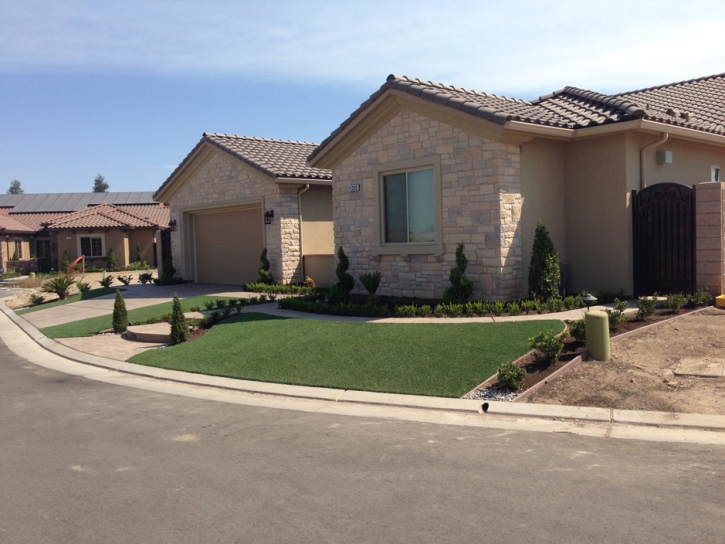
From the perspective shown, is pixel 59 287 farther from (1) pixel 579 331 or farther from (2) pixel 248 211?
(1) pixel 579 331

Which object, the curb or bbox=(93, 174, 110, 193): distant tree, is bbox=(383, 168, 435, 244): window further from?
bbox=(93, 174, 110, 193): distant tree

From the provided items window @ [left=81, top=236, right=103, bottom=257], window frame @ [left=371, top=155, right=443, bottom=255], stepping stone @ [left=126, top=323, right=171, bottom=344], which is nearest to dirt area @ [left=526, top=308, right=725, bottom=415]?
window frame @ [left=371, top=155, right=443, bottom=255]

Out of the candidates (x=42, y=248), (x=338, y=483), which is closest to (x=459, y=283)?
(x=338, y=483)

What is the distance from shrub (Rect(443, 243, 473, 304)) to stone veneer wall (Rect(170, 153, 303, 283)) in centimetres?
814

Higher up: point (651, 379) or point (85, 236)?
point (85, 236)

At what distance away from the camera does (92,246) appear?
1647 inches

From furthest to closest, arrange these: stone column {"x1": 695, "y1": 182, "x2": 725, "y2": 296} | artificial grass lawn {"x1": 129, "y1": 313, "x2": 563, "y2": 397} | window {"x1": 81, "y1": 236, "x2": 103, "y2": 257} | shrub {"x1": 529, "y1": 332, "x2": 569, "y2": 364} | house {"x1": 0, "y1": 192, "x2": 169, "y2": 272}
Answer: window {"x1": 81, "y1": 236, "x2": 103, "y2": 257} → house {"x1": 0, "y1": 192, "x2": 169, "y2": 272} → stone column {"x1": 695, "y1": 182, "x2": 725, "y2": 296} → artificial grass lawn {"x1": 129, "y1": 313, "x2": 563, "y2": 397} → shrub {"x1": 529, "y1": 332, "x2": 569, "y2": 364}

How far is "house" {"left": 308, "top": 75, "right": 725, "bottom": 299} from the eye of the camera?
42.9 feet

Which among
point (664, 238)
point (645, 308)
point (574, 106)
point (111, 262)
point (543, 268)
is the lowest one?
point (645, 308)

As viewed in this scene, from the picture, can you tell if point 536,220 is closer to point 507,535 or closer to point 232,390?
point 232,390

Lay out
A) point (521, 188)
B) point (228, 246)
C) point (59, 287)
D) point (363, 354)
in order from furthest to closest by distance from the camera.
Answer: point (228, 246), point (59, 287), point (521, 188), point (363, 354)

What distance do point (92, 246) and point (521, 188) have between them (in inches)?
1357

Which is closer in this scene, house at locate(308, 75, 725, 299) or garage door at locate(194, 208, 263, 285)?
house at locate(308, 75, 725, 299)

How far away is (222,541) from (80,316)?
1493 cm
